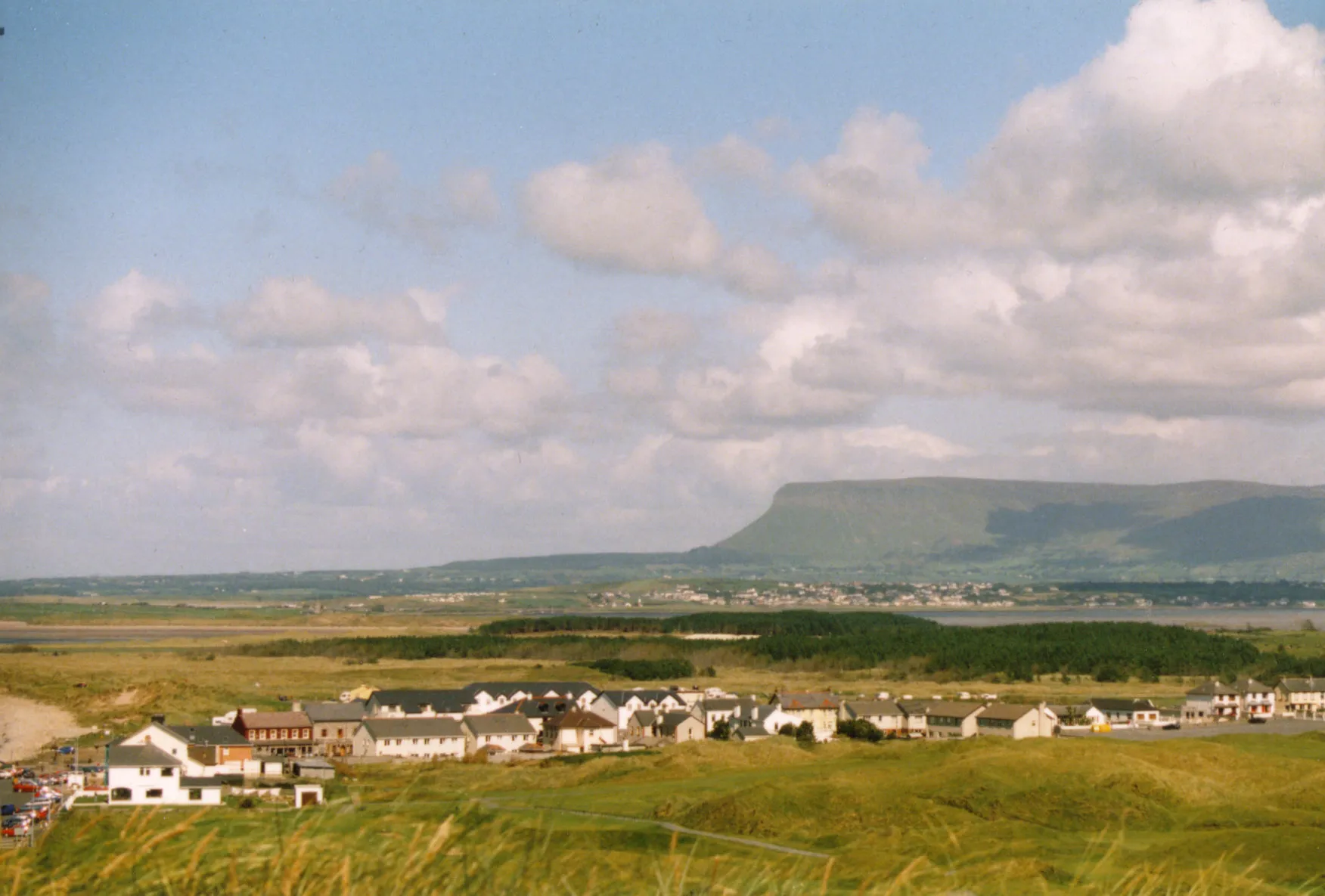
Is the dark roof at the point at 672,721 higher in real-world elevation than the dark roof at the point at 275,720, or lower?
lower

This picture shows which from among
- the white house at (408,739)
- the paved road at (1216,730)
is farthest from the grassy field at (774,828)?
the paved road at (1216,730)

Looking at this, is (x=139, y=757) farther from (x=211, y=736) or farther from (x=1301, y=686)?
(x=1301, y=686)

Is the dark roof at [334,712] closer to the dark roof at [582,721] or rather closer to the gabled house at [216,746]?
the gabled house at [216,746]

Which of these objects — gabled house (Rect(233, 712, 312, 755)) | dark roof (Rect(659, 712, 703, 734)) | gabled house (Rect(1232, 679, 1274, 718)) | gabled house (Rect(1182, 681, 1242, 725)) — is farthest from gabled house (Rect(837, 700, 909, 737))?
gabled house (Rect(233, 712, 312, 755))

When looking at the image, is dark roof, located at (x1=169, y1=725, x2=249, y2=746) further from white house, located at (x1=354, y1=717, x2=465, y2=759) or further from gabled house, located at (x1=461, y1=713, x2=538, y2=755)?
gabled house, located at (x1=461, y1=713, x2=538, y2=755)

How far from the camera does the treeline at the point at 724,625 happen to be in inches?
6191

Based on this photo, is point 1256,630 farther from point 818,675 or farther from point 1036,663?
point 818,675

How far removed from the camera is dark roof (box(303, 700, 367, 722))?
218ft

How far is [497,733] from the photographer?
68.3m

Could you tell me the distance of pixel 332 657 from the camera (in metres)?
122

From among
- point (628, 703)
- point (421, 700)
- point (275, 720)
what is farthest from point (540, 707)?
point (275, 720)

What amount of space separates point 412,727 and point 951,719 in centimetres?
2832

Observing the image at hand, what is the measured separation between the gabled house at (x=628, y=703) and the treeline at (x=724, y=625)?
75.2 metres

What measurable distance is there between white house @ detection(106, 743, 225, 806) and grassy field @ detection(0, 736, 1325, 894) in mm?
5269
